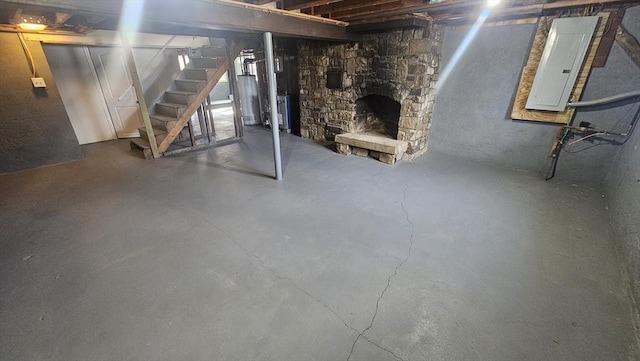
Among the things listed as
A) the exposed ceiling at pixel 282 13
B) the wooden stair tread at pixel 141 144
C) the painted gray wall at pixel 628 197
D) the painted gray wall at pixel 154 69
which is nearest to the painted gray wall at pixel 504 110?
the painted gray wall at pixel 628 197

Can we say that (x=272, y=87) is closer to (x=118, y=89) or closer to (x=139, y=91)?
(x=139, y=91)

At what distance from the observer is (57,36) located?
4.38 meters

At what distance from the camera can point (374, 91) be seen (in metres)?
4.44

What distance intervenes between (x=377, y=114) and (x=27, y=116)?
611cm

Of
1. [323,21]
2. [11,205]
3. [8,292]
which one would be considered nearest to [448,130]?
[323,21]

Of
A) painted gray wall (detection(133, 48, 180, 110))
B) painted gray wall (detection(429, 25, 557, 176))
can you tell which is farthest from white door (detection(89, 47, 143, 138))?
painted gray wall (detection(429, 25, 557, 176))

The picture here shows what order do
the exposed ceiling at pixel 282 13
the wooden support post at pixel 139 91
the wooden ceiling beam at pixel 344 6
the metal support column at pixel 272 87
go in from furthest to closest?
the wooden support post at pixel 139 91, the wooden ceiling beam at pixel 344 6, the metal support column at pixel 272 87, the exposed ceiling at pixel 282 13

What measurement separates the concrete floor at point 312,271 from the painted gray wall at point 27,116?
108 cm

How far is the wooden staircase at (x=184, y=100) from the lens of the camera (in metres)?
4.46

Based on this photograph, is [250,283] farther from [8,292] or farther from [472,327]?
[8,292]

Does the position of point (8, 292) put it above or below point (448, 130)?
below

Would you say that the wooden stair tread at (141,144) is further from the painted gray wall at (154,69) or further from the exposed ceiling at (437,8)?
the exposed ceiling at (437,8)

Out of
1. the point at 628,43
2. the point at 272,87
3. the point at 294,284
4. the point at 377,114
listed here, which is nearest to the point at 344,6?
the point at 272,87

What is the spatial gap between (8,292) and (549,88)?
581 centimetres
